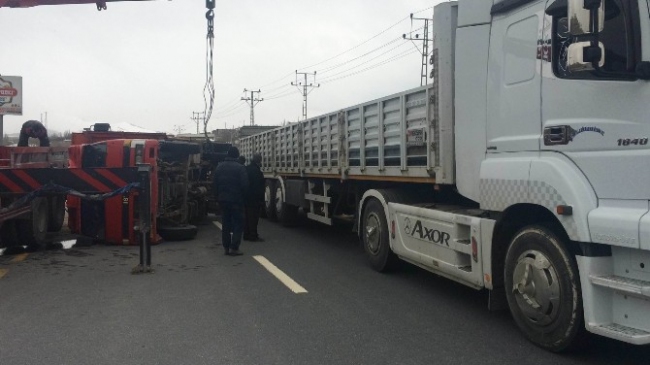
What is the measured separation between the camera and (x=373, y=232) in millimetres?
7641

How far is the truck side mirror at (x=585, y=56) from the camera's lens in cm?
364

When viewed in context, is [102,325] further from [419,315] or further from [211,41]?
[211,41]

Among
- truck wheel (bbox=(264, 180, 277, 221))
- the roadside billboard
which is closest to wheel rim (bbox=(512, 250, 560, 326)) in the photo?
truck wheel (bbox=(264, 180, 277, 221))

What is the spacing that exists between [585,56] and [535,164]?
41.1 inches

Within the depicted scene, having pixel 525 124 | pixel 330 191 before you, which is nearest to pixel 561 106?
pixel 525 124

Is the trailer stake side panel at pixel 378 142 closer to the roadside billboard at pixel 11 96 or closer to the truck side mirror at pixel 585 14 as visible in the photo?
the truck side mirror at pixel 585 14

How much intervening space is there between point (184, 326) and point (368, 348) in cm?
175

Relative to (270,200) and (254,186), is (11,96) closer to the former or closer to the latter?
(270,200)

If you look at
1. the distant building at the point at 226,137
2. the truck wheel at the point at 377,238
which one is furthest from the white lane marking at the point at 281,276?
the distant building at the point at 226,137

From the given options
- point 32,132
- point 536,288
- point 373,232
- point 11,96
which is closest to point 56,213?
point 32,132

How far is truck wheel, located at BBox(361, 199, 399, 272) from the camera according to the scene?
7340mm

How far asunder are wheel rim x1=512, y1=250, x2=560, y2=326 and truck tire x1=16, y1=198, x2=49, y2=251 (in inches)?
305

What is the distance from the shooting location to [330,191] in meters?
10.4

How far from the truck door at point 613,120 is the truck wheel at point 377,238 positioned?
3.41 meters
